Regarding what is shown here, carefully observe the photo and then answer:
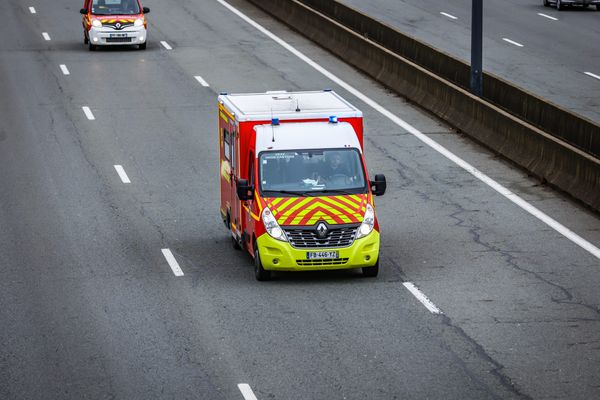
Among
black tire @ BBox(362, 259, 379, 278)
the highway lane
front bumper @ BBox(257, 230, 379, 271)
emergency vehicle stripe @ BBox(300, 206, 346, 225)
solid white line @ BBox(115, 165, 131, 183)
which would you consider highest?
emergency vehicle stripe @ BBox(300, 206, 346, 225)

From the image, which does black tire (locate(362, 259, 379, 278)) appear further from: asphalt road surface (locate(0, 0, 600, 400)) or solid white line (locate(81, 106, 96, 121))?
solid white line (locate(81, 106, 96, 121))

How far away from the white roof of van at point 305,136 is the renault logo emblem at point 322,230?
1420 millimetres

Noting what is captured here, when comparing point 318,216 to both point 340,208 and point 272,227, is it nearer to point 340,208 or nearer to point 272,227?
point 340,208

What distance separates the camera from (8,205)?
79.9 ft

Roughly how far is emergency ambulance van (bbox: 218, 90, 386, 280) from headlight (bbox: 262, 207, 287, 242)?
0.5 inches

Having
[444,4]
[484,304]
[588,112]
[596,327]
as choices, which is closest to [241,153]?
[484,304]

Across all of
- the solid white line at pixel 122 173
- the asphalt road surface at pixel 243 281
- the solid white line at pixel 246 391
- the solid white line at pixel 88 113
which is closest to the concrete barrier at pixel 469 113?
the asphalt road surface at pixel 243 281

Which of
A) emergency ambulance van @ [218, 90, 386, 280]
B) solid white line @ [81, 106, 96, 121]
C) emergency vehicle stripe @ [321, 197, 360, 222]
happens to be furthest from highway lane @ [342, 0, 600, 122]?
emergency vehicle stripe @ [321, 197, 360, 222]

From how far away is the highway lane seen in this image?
3669cm

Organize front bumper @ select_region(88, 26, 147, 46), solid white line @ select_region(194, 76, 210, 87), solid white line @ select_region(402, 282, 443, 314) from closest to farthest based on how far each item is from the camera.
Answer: solid white line @ select_region(402, 282, 443, 314)
solid white line @ select_region(194, 76, 210, 87)
front bumper @ select_region(88, 26, 147, 46)

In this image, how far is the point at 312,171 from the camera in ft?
63.8

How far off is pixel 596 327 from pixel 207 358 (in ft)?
15.6

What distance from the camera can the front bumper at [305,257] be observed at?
18578mm

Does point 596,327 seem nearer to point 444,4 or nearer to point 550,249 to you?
point 550,249
